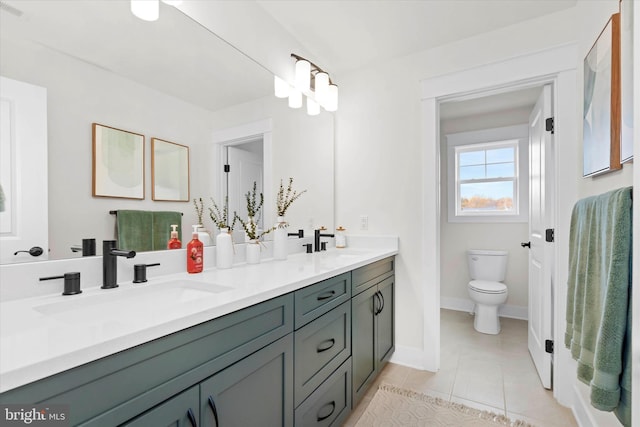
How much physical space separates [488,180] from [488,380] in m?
2.35

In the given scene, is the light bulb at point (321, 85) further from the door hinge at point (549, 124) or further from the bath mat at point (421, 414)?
the bath mat at point (421, 414)

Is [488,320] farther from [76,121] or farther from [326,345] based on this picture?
[76,121]

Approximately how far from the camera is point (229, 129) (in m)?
1.67

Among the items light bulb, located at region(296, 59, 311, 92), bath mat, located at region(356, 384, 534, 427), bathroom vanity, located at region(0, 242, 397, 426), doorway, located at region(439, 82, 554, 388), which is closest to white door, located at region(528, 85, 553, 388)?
bath mat, located at region(356, 384, 534, 427)

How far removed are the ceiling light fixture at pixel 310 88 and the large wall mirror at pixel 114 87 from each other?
30 centimetres

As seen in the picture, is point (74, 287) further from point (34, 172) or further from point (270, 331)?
point (270, 331)

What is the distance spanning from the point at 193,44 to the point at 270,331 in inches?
55.6

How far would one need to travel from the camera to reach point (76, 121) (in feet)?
3.53

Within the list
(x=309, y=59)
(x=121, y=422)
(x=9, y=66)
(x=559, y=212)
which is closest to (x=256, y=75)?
(x=309, y=59)

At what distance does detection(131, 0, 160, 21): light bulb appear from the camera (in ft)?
4.13

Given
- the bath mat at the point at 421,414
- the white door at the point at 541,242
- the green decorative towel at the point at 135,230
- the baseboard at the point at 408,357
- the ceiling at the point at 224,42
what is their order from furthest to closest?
the baseboard at the point at 408,357
the white door at the point at 541,242
the bath mat at the point at 421,414
the green decorative towel at the point at 135,230
the ceiling at the point at 224,42

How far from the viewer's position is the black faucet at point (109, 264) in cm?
109

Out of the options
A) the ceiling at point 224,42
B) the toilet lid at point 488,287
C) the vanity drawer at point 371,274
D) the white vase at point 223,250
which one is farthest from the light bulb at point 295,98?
the toilet lid at point 488,287

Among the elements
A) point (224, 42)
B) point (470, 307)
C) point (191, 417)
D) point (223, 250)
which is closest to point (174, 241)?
point (223, 250)
